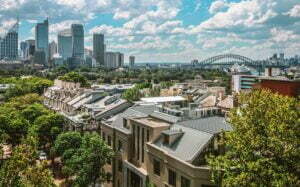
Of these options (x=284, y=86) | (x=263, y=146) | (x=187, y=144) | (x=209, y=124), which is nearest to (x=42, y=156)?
(x=187, y=144)

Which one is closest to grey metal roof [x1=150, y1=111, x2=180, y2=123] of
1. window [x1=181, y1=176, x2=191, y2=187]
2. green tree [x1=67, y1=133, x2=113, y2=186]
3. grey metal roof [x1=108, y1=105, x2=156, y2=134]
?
grey metal roof [x1=108, y1=105, x2=156, y2=134]

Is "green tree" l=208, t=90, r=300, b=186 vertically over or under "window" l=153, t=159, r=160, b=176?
over

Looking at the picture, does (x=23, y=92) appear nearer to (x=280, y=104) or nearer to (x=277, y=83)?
(x=277, y=83)

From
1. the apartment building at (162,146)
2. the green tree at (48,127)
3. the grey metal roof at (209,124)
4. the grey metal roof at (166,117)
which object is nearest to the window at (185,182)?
the apartment building at (162,146)

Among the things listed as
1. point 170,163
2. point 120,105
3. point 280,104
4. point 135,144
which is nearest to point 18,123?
point 120,105

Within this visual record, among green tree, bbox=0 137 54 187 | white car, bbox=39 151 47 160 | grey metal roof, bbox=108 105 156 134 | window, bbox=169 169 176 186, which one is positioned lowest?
white car, bbox=39 151 47 160

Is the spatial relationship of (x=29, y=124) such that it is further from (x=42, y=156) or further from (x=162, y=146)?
(x=162, y=146)

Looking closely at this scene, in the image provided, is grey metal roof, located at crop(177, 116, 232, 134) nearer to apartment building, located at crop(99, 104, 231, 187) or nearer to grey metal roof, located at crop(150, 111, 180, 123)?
apartment building, located at crop(99, 104, 231, 187)

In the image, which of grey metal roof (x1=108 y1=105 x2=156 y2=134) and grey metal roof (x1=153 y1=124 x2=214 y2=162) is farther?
grey metal roof (x1=108 y1=105 x2=156 y2=134)
